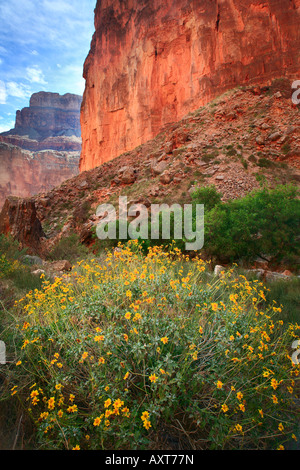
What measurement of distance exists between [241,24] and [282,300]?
2813 cm

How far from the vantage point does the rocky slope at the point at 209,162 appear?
1484 cm

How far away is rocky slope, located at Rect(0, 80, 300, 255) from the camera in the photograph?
14836mm

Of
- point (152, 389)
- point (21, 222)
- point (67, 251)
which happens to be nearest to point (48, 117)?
point (21, 222)

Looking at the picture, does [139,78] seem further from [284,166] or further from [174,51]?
[284,166]

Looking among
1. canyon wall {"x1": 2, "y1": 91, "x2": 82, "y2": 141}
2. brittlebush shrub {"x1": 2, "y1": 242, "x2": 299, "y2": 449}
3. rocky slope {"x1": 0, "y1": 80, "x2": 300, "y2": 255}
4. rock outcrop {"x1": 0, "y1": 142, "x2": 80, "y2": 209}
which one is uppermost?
canyon wall {"x1": 2, "y1": 91, "x2": 82, "y2": 141}

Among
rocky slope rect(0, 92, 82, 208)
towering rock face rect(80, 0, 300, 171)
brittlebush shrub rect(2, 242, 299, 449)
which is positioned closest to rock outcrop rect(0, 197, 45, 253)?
brittlebush shrub rect(2, 242, 299, 449)

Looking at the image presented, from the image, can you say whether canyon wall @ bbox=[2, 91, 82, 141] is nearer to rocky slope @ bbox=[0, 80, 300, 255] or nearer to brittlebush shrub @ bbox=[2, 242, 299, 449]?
rocky slope @ bbox=[0, 80, 300, 255]

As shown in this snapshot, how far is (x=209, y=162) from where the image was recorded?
16172mm

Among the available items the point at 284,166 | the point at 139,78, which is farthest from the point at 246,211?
the point at 139,78

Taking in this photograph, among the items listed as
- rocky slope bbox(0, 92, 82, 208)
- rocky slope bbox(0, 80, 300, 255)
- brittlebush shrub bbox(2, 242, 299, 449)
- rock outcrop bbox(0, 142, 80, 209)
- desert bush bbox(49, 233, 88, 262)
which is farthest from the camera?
rocky slope bbox(0, 92, 82, 208)

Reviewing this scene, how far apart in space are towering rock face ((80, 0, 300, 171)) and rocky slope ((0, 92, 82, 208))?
1370 inches

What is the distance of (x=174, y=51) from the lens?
2722 centimetres

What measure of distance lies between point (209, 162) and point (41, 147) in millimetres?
92942
